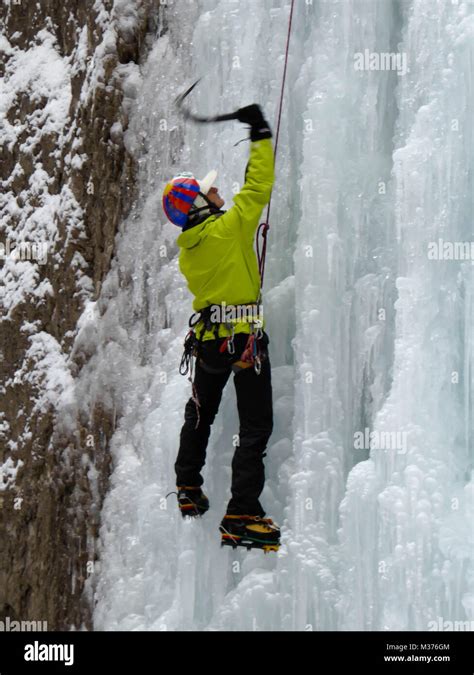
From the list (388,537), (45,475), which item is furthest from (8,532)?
(388,537)

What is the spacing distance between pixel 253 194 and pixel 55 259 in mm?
2912

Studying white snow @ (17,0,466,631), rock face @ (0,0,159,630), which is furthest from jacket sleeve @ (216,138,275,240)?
rock face @ (0,0,159,630)

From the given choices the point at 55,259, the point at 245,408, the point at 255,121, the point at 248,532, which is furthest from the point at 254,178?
the point at 55,259

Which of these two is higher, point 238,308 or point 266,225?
point 266,225

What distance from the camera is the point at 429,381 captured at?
163 inches

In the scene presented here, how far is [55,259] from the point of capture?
6.64m

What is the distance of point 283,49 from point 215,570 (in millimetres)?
2773

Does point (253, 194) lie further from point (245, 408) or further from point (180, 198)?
point (245, 408)

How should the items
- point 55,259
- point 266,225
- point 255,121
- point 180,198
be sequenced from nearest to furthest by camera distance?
point 255,121 → point 180,198 → point 266,225 → point 55,259

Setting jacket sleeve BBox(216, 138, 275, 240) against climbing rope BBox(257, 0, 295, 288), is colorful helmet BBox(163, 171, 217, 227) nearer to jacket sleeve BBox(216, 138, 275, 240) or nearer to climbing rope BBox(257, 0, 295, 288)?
jacket sleeve BBox(216, 138, 275, 240)

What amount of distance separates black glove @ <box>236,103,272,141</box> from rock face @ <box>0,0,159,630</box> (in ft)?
6.58

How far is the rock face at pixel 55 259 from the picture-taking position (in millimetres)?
6066

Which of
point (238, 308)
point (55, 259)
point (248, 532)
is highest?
point (55, 259)
